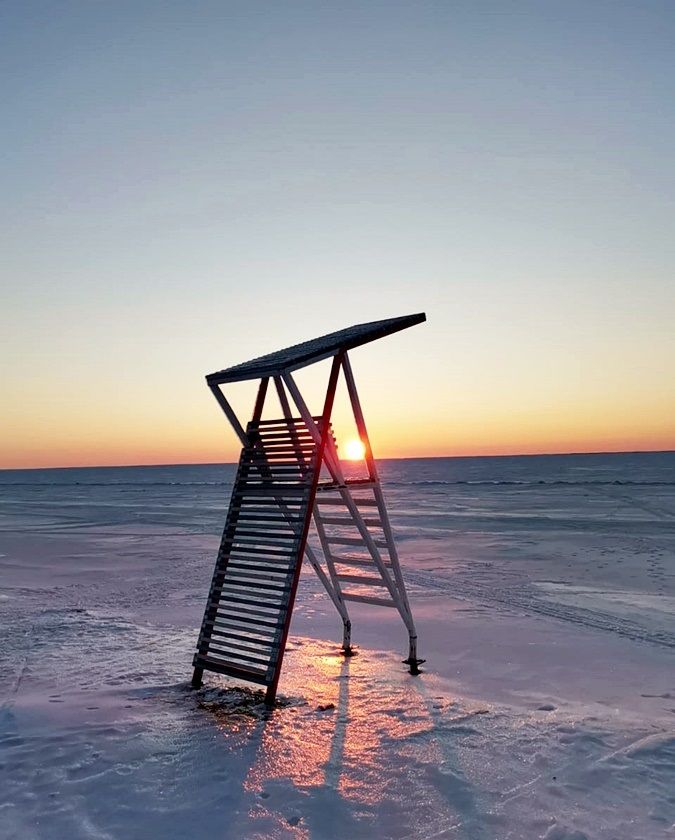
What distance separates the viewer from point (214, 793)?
4.96 m

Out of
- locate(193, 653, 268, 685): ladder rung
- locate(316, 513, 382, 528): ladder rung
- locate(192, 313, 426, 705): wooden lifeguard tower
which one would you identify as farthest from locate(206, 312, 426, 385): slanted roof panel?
locate(193, 653, 268, 685): ladder rung

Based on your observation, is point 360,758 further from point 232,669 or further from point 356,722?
point 232,669

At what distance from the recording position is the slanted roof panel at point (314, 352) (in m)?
7.05

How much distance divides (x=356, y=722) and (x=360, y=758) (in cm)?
81

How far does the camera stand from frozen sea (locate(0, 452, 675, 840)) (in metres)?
4.70

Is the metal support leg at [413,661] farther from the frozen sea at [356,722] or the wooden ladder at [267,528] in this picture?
the wooden ladder at [267,528]

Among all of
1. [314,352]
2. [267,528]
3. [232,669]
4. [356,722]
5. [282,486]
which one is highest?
[314,352]

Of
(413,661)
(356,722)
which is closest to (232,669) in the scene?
(356,722)

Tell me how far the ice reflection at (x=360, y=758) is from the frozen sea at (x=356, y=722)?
2 centimetres

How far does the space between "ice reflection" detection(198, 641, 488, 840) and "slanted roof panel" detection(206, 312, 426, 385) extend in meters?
3.40

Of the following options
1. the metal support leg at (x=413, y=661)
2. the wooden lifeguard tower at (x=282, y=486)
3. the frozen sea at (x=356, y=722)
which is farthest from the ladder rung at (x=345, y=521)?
the frozen sea at (x=356, y=722)

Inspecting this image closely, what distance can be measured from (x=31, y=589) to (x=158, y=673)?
24.4ft

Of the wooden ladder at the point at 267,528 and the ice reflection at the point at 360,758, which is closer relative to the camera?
the ice reflection at the point at 360,758

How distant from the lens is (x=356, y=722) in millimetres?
6395
